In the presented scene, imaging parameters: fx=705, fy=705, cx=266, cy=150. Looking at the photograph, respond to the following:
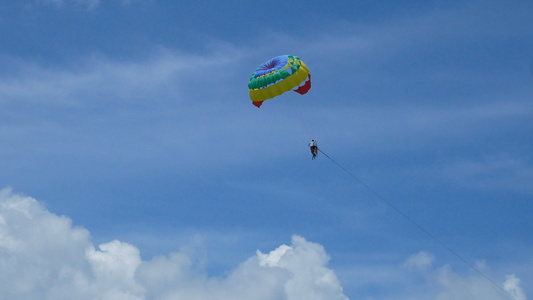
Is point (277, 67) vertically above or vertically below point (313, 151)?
above

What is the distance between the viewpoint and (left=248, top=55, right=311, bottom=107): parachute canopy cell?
85750mm

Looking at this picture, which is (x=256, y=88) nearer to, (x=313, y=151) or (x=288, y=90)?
(x=288, y=90)

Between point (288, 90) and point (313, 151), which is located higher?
point (288, 90)

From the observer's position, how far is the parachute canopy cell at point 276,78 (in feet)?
281

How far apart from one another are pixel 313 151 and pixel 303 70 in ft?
34.3

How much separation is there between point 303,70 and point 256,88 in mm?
6387

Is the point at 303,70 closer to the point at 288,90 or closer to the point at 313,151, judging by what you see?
the point at 288,90

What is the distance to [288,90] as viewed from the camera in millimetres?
86375

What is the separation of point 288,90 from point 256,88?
3.98 metres

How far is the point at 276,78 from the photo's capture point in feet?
280

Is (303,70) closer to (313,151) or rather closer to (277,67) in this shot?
(277,67)

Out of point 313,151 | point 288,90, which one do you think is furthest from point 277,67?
point 313,151

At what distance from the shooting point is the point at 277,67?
86.6m

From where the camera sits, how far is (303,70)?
3465 inches
